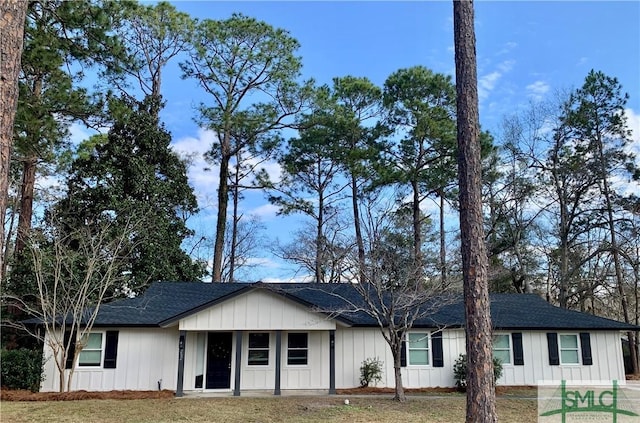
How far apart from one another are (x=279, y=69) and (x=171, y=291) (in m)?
11.8

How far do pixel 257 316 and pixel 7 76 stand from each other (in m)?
10.1

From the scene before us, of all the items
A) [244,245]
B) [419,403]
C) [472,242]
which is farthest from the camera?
[244,245]

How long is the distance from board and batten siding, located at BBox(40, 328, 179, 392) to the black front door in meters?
0.99

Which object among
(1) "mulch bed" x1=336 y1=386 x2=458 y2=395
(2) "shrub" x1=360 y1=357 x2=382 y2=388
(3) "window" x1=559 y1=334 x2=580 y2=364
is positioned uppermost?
(3) "window" x1=559 y1=334 x2=580 y2=364

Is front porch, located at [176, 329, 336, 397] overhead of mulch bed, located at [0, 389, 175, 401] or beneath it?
overhead

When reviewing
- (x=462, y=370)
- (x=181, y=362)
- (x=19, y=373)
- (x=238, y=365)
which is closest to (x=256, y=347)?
(x=238, y=365)

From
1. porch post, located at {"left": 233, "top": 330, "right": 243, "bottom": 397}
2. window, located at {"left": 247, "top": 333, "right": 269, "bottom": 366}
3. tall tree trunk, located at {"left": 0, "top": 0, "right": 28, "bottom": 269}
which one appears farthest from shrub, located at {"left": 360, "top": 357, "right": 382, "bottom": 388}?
tall tree trunk, located at {"left": 0, "top": 0, "right": 28, "bottom": 269}

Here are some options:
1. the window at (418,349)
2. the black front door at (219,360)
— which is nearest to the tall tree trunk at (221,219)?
the black front door at (219,360)

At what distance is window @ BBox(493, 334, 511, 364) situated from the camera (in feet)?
47.9

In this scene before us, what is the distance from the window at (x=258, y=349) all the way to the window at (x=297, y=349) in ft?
2.26

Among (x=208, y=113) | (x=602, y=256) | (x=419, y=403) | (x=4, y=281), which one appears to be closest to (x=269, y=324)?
(x=419, y=403)

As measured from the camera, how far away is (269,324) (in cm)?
1334

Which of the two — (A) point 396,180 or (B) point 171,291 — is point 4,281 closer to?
(B) point 171,291

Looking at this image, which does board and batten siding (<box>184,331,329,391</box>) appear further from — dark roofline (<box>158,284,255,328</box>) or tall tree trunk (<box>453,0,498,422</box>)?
tall tree trunk (<box>453,0,498,422</box>)
